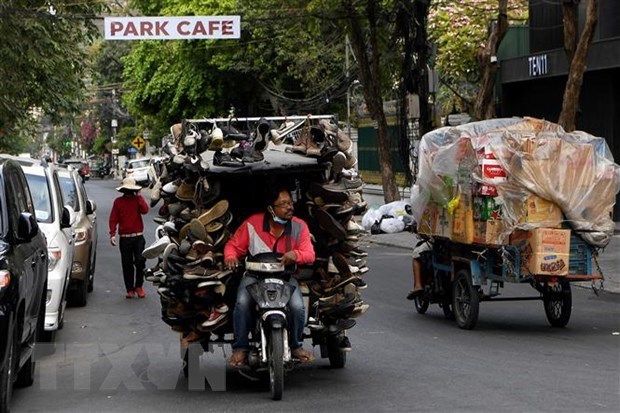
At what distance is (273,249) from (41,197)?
6276 millimetres

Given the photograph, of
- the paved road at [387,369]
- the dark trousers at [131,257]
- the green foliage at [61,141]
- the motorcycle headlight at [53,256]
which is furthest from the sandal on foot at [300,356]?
the green foliage at [61,141]

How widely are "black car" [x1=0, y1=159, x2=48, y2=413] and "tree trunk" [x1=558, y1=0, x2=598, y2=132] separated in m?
11.5

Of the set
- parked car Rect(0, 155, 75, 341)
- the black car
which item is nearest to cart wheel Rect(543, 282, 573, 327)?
parked car Rect(0, 155, 75, 341)

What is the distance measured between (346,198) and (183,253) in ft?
4.83

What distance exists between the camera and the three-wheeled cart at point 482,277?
13.1 meters

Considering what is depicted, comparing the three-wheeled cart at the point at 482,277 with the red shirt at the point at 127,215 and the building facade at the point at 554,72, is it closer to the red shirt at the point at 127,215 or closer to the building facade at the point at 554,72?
the red shirt at the point at 127,215

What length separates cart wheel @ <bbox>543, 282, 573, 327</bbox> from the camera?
13.6 metres

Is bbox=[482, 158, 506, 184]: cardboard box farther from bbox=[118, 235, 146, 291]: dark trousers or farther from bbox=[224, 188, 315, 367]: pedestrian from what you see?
bbox=[118, 235, 146, 291]: dark trousers

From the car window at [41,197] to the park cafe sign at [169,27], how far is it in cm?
1083

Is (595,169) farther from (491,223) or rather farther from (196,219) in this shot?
(196,219)

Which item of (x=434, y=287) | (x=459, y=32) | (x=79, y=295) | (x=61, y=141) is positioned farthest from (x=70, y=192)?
(x=61, y=141)

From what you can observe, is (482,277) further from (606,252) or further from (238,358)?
(606,252)

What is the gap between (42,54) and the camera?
Result: 80.2 feet

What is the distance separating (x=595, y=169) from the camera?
521 inches
